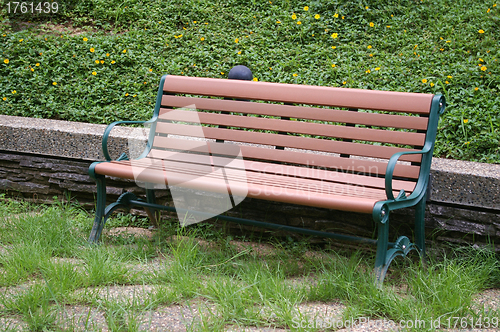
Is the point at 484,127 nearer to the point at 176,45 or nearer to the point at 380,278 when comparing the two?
the point at 380,278

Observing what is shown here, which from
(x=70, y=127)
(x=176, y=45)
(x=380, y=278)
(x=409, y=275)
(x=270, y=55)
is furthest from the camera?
(x=176, y=45)

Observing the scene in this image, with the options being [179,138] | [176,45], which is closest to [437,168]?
[179,138]

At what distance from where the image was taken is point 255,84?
2.79 m

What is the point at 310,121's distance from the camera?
9.38ft

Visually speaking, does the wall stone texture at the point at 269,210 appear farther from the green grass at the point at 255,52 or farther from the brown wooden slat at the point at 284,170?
the green grass at the point at 255,52

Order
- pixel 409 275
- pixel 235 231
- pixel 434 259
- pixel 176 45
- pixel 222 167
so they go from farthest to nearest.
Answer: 1. pixel 176 45
2. pixel 235 231
3. pixel 222 167
4. pixel 434 259
5. pixel 409 275

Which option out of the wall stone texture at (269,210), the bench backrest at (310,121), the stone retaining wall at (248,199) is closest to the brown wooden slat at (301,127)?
the bench backrest at (310,121)

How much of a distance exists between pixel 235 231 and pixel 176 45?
7.83 ft

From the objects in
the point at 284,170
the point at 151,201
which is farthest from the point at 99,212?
the point at 284,170

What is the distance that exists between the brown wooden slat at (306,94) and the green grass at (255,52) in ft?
2.89

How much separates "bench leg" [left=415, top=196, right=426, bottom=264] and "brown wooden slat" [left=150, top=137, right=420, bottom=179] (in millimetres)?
161

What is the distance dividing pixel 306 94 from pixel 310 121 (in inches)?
10.7

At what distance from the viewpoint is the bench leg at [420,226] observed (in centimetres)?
230

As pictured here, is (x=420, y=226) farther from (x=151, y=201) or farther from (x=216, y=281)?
(x=151, y=201)
